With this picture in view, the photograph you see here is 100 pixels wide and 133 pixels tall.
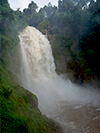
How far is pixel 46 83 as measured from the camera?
43.7 ft

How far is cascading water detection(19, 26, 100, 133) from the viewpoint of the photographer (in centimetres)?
1020

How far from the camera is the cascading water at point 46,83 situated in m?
10.2

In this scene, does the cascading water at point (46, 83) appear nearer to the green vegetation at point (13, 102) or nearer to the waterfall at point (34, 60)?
the waterfall at point (34, 60)

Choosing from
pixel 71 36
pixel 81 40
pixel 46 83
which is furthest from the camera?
pixel 71 36

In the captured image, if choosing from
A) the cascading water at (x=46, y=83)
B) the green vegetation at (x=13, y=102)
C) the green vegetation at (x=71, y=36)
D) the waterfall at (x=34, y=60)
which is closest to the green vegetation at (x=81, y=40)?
the green vegetation at (x=71, y=36)

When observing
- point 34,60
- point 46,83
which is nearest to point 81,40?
point 34,60

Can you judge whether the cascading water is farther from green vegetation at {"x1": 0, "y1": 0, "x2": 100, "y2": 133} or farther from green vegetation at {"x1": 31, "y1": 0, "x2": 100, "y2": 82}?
green vegetation at {"x1": 31, "y1": 0, "x2": 100, "y2": 82}

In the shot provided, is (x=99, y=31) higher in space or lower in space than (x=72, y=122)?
higher

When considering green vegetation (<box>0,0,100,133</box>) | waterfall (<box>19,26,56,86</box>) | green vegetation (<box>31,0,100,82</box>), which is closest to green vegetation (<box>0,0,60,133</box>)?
green vegetation (<box>0,0,100,133</box>)

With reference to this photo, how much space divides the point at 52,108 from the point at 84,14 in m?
13.7

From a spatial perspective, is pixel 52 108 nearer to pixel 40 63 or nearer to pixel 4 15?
pixel 40 63

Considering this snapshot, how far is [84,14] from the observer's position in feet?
54.0

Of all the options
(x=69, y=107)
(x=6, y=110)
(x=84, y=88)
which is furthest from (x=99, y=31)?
(x=6, y=110)

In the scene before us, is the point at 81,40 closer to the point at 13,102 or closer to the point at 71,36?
the point at 71,36
